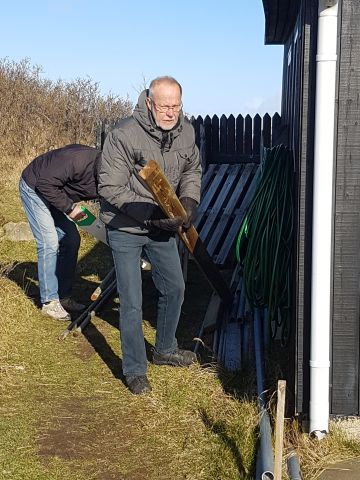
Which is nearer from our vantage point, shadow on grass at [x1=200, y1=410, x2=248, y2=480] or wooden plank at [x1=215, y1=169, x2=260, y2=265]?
shadow on grass at [x1=200, y1=410, x2=248, y2=480]

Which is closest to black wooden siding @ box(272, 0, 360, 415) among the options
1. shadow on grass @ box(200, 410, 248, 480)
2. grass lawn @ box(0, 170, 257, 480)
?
shadow on grass @ box(200, 410, 248, 480)

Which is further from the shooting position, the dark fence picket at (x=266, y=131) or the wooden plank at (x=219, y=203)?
the dark fence picket at (x=266, y=131)

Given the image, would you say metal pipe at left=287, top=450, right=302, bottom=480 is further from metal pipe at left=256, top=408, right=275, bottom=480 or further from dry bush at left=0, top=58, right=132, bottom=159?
dry bush at left=0, top=58, right=132, bottom=159

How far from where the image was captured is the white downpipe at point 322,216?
137 inches

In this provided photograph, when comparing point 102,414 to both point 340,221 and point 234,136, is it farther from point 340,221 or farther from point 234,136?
point 234,136

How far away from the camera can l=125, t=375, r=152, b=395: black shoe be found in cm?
459

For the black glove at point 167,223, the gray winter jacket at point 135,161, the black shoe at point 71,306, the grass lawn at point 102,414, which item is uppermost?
the gray winter jacket at point 135,161

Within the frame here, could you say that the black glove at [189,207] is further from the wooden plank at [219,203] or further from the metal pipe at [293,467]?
the wooden plank at [219,203]

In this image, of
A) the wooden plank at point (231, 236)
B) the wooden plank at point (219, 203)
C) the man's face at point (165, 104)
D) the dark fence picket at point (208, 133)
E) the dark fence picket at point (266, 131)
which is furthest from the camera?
the dark fence picket at point (208, 133)

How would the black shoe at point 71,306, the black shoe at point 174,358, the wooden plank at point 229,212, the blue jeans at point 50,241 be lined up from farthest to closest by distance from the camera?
1. the wooden plank at point 229,212
2. the black shoe at point 71,306
3. the blue jeans at point 50,241
4. the black shoe at point 174,358

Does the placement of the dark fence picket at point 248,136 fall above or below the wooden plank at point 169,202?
above

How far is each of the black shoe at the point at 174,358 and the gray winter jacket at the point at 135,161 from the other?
1075mm

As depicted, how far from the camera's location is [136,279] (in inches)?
181

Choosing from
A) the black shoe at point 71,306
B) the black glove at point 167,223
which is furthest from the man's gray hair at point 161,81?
the black shoe at point 71,306
